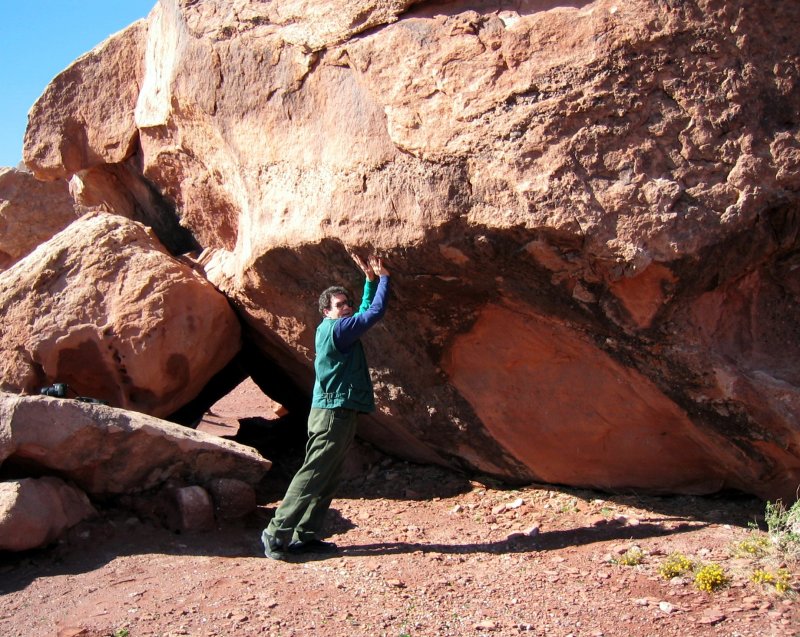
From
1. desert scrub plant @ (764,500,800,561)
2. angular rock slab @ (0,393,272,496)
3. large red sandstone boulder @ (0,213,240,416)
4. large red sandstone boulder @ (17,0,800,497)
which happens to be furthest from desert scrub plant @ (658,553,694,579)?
large red sandstone boulder @ (0,213,240,416)

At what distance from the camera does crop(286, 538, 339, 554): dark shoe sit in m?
3.95

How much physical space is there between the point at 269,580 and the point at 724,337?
7.19ft

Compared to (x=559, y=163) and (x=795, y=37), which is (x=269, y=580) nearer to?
(x=559, y=163)

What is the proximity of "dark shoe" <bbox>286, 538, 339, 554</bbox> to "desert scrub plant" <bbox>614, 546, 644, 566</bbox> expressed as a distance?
1.26m

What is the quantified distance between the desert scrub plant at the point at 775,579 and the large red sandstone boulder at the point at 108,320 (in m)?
3.08

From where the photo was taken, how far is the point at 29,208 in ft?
Answer: 30.9

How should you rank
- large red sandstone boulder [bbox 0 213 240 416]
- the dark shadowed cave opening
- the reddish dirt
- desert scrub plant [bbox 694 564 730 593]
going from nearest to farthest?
the reddish dirt < desert scrub plant [bbox 694 564 730 593] < large red sandstone boulder [bbox 0 213 240 416] < the dark shadowed cave opening

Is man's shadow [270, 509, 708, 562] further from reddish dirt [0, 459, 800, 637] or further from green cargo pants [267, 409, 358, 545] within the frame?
green cargo pants [267, 409, 358, 545]

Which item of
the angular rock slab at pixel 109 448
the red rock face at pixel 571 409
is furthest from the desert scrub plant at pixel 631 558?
the angular rock slab at pixel 109 448

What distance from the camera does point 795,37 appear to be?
11.5 ft

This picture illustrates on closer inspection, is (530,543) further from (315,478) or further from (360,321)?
(360,321)

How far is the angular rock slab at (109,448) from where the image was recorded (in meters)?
3.94

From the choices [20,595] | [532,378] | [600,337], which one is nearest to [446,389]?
[532,378]

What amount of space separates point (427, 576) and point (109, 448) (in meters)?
1.65
